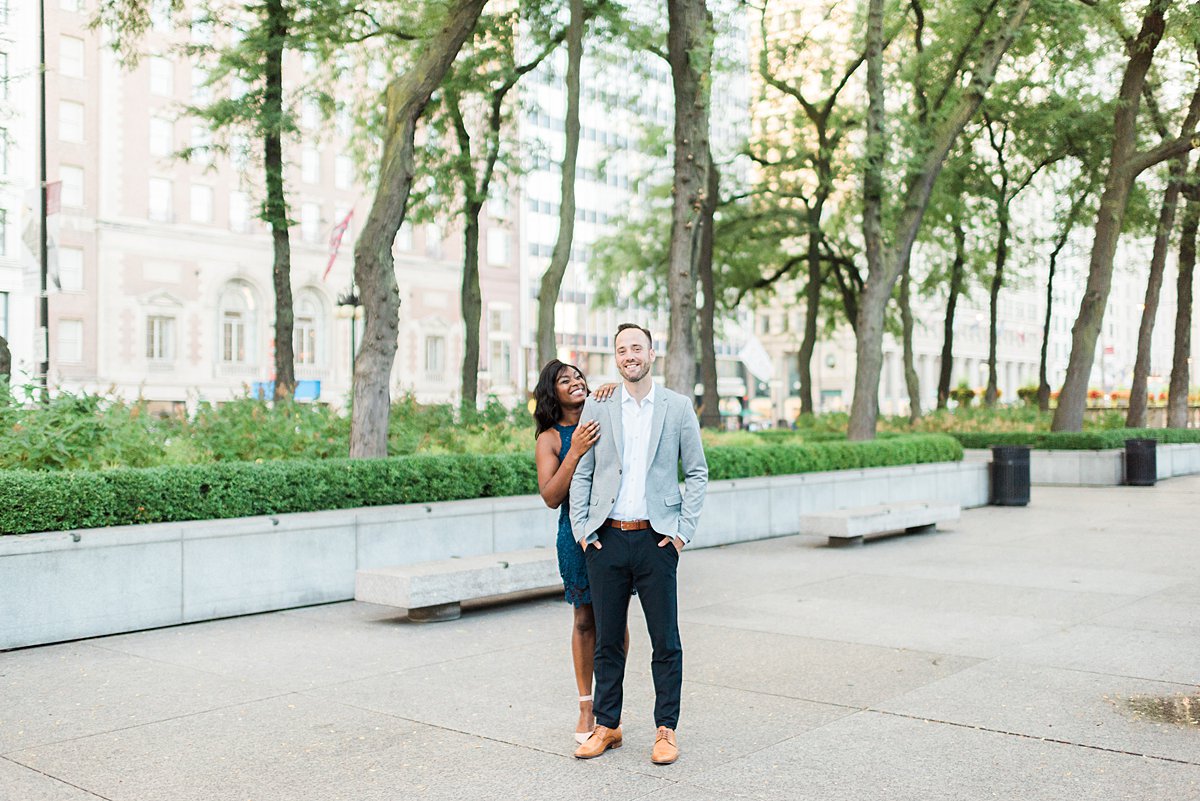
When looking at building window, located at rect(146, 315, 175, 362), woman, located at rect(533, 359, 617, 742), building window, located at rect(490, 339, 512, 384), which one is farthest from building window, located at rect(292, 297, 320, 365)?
woman, located at rect(533, 359, 617, 742)

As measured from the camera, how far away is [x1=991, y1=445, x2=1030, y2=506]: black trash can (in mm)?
20625

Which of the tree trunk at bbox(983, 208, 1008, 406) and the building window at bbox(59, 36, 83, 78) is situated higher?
the building window at bbox(59, 36, 83, 78)

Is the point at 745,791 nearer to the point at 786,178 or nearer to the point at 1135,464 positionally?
the point at 1135,464

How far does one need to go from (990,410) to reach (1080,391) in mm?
6802

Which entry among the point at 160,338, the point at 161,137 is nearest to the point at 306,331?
the point at 160,338

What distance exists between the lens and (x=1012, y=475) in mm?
20719

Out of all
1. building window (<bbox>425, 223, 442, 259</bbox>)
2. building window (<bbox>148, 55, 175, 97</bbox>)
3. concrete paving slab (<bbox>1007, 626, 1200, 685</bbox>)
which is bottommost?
concrete paving slab (<bbox>1007, 626, 1200, 685</bbox>)

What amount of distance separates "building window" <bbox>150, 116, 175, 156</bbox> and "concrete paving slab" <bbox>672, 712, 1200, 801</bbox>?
176ft

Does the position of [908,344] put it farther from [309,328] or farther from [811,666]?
[309,328]

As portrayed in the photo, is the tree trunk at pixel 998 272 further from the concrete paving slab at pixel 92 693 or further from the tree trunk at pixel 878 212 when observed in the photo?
the concrete paving slab at pixel 92 693

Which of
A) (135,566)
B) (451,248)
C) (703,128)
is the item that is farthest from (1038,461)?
(451,248)

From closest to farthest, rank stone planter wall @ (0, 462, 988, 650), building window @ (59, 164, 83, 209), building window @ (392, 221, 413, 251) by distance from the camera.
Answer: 1. stone planter wall @ (0, 462, 988, 650)
2. building window @ (59, 164, 83, 209)
3. building window @ (392, 221, 413, 251)

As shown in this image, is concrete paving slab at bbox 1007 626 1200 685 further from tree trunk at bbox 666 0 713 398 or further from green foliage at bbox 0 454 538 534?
tree trunk at bbox 666 0 713 398

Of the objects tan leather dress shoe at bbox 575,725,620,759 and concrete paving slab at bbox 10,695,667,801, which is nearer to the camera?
concrete paving slab at bbox 10,695,667,801
